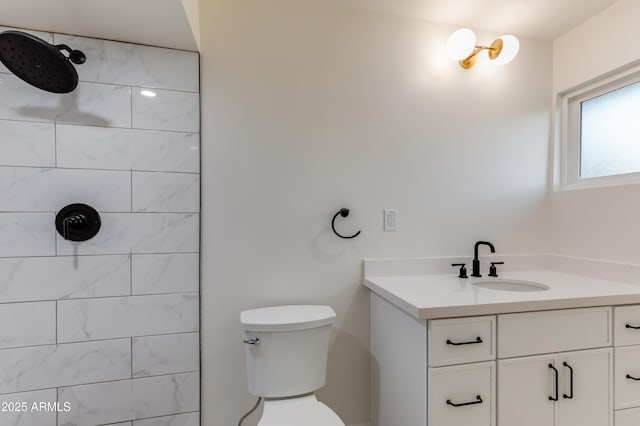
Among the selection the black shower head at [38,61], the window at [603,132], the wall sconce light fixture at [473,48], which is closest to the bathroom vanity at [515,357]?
the window at [603,132]

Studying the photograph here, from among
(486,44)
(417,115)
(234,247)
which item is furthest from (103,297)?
(486,44)

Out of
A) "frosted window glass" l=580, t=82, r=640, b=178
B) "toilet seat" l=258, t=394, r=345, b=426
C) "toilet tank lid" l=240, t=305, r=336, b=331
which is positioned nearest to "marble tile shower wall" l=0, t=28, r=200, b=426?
"toilet tank lid" l=240, t=305, r=336, b=331

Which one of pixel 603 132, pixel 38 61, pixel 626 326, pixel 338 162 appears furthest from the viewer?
pixel 603 132

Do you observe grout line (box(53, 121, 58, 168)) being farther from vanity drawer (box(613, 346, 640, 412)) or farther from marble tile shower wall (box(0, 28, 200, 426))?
vanity drawer (box(613, 346, 640, 412))

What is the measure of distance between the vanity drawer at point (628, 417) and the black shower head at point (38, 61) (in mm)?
2642

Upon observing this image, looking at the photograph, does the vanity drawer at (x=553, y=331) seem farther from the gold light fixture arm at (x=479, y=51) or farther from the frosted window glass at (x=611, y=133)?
the gold light fixture arm at (x=479, y=51)

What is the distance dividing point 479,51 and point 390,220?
3.63 feet

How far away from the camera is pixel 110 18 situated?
1257 mm

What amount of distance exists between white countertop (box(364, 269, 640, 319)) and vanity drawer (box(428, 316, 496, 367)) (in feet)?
0.12

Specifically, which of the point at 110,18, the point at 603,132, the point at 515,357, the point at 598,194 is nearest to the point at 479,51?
the point at 603,132

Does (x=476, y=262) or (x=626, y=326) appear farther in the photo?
(x=476, y=262)

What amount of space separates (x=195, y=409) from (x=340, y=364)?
2.47 ft

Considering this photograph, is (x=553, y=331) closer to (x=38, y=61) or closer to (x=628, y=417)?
(x=628, y=417)

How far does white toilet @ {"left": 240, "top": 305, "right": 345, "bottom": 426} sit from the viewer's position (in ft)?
4.35
